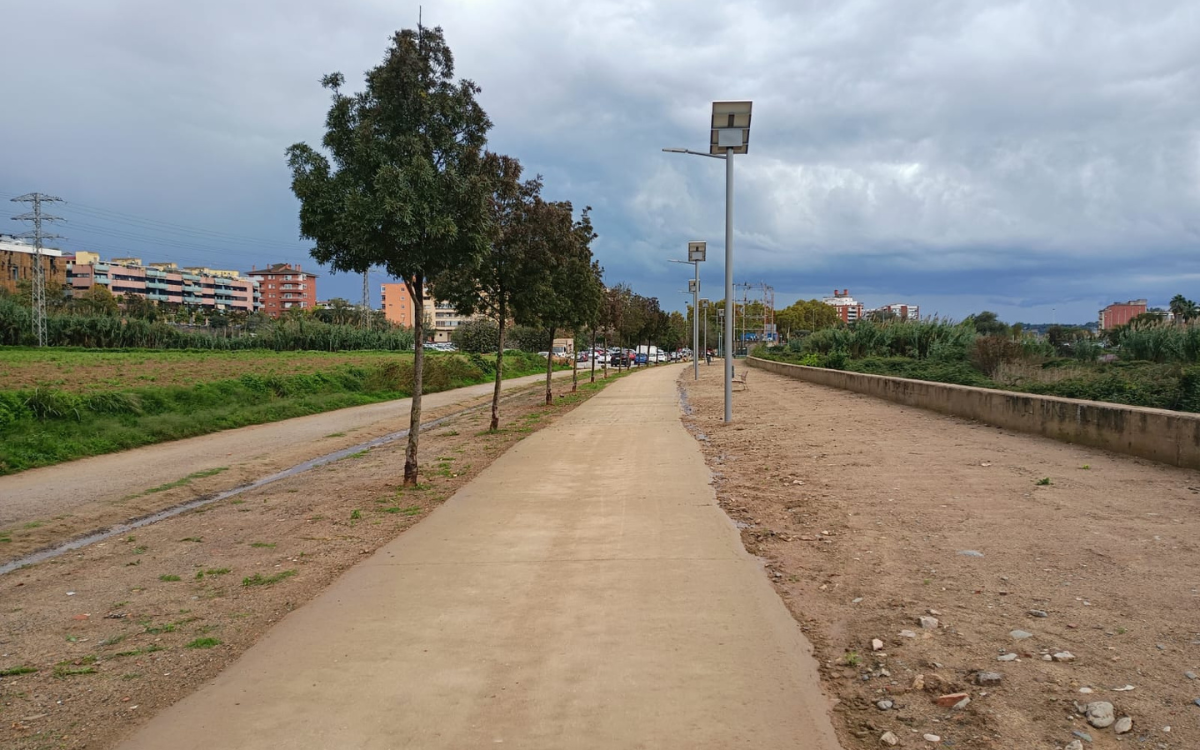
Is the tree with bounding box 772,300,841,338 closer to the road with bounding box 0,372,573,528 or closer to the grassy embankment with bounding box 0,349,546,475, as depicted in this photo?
the grassy embankment with bounding box 0,349,546,475

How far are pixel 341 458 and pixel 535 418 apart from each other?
6500 millimetres

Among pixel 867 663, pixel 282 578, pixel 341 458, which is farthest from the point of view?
pixel 341 458

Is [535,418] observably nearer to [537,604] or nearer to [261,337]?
[537,604]

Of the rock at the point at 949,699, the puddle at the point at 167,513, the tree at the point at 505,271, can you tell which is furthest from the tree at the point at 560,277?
the rock at the point at 949,699

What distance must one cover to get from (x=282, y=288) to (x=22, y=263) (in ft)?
211

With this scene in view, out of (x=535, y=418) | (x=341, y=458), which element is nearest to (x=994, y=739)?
(x=341, y=458)

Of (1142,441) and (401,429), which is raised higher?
(1142,441)

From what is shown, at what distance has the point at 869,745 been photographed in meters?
3.27

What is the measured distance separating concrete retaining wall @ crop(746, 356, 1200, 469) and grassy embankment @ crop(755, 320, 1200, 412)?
130 centimetres

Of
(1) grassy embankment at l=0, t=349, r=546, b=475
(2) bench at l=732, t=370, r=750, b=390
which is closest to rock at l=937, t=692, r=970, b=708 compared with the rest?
(1) grassy embankment at l=0, t=349, r=546, b=475

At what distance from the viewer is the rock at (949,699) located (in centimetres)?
354

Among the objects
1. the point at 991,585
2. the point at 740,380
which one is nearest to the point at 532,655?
the point at 991,585

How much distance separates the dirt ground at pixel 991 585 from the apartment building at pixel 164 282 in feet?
456

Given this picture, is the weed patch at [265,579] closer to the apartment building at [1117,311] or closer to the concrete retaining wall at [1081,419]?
the concrete retaining wall at [1081,419]
